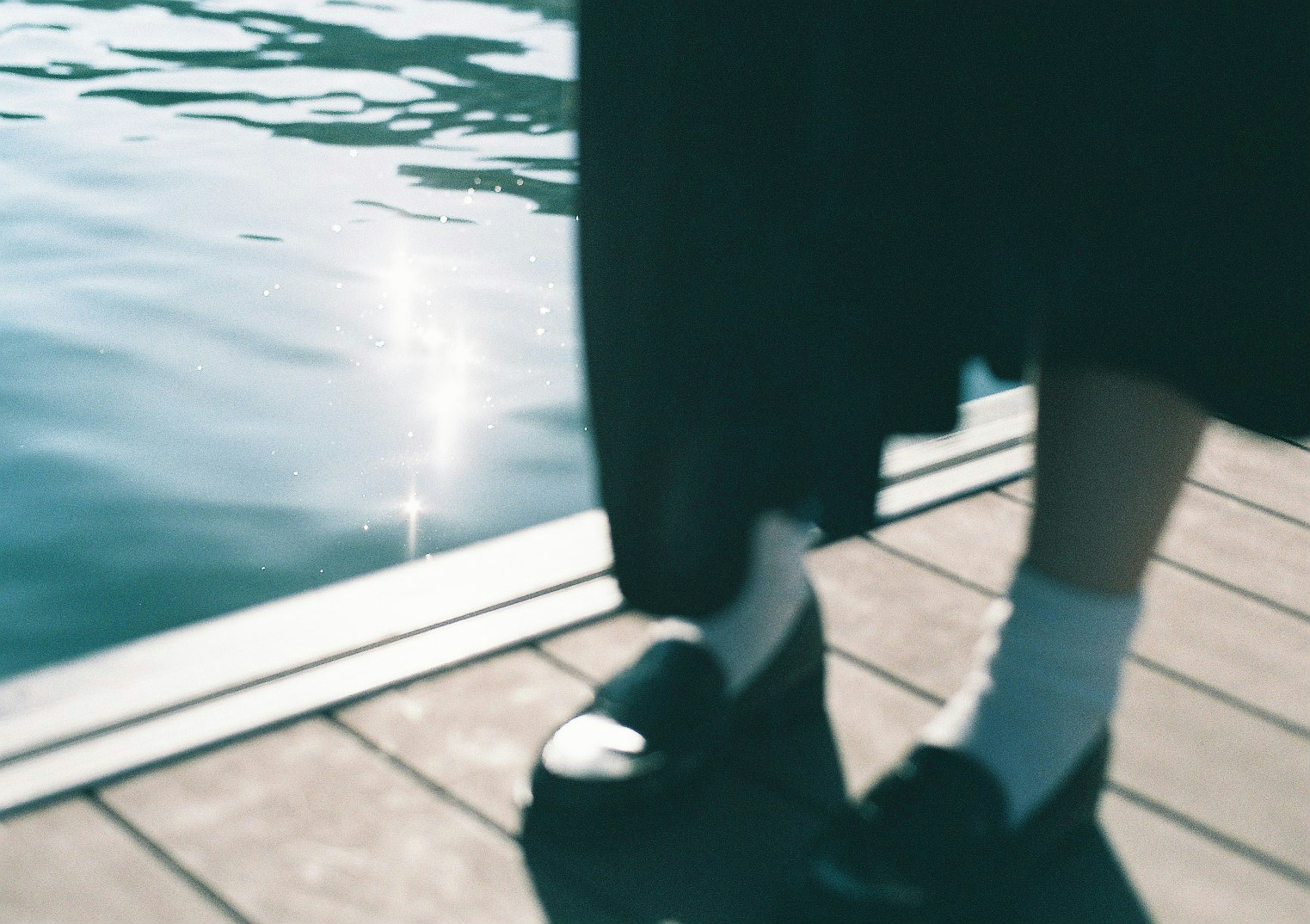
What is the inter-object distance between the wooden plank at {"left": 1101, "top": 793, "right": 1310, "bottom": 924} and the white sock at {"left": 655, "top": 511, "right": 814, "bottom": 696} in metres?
0.31

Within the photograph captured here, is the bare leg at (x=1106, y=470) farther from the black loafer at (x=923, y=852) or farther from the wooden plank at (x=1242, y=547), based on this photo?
the wooden plank at (x=1242, y=547)

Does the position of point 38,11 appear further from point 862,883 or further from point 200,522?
point 862,883

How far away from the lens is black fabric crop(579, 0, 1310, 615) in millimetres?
912

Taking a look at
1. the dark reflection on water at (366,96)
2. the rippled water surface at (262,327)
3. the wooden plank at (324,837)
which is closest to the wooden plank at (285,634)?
the wooden plank at (324,837)

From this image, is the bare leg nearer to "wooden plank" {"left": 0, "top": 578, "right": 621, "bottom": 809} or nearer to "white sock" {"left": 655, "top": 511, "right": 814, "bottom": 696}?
"white sock" {"left": 655, "top": 511, "right": 814, "bottom": 696}

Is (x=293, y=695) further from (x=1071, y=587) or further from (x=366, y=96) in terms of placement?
(x=366, y=96)

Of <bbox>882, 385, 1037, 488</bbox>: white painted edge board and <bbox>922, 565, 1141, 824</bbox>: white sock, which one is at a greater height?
<bbox>922, 565, 1141, 824</bbox>: white sock

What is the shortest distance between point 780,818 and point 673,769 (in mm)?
102

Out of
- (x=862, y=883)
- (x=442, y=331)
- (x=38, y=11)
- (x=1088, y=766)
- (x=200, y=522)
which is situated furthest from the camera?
(x=38, y=11)

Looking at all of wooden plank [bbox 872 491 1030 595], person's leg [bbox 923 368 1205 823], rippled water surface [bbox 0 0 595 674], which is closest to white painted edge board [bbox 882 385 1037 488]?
wooden plank [bbox 872 491 1030 595]

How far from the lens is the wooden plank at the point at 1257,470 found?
Result: 5.93 feet

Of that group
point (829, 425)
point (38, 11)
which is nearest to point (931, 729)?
point (829, 425)

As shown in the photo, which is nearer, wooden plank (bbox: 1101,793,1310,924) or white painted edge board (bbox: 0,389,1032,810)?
wooden plank (bbox: 1101,793,1310,924)

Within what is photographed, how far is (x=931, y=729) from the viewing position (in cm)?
110
